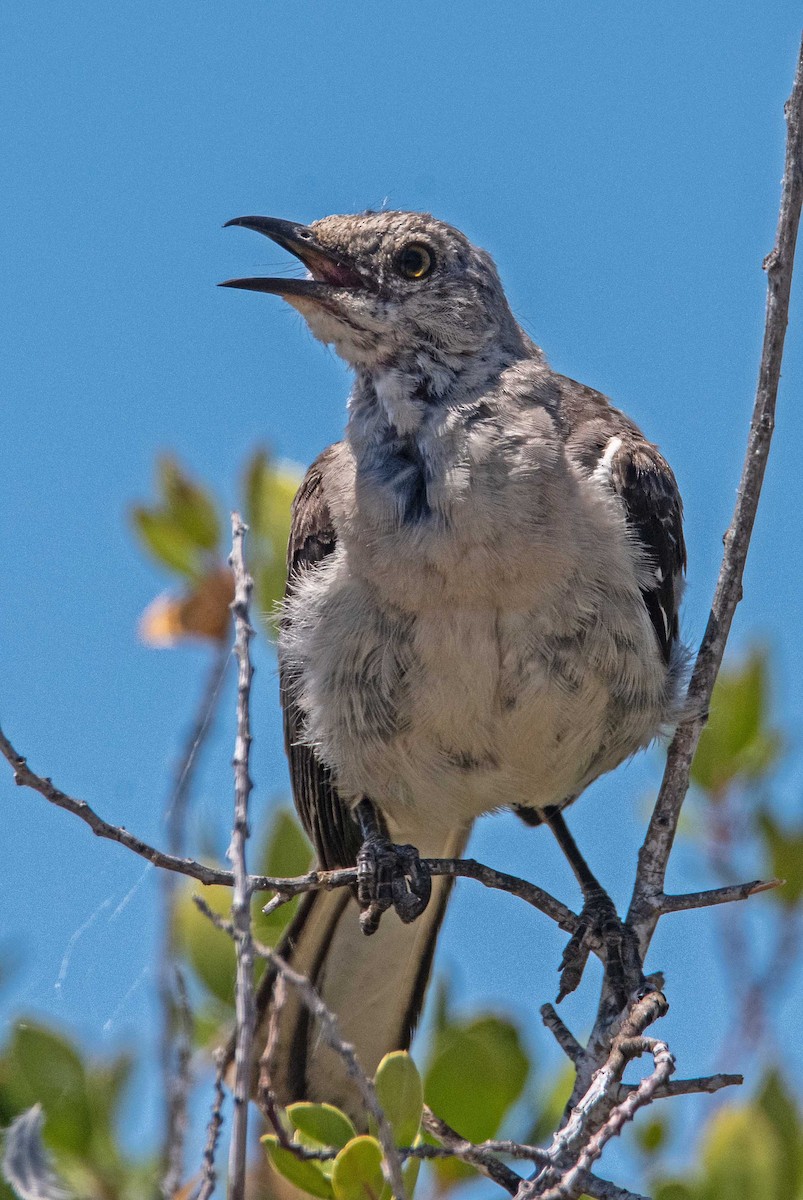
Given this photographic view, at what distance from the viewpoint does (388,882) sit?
4.27m

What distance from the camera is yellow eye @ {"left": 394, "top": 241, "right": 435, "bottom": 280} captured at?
445 centimetres

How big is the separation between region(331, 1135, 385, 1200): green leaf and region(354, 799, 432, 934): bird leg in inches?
51.6

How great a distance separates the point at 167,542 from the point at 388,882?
134 cm

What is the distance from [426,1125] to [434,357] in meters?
2.25

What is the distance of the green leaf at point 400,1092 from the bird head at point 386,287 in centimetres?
219

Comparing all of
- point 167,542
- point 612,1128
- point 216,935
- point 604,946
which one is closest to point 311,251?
point 167,542

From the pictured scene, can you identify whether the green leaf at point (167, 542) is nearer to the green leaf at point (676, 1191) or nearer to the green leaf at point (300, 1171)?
the green leaf at point (300, 1171)

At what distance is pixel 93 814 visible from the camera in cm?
311

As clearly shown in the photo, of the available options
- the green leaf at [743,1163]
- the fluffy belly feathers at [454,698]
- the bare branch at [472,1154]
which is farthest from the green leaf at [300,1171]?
the fluffy belly feathers at [454,698]

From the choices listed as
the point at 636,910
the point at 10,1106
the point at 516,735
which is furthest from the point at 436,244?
the point at 10,1106

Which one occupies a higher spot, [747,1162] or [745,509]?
[745,509]

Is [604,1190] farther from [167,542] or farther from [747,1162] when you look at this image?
[167,542]

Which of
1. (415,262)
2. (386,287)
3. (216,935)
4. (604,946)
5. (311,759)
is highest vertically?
(415,262)

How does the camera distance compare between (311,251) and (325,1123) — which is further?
(311,251)
